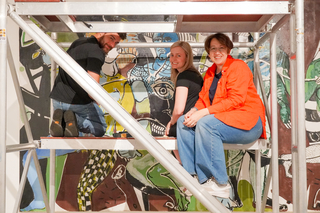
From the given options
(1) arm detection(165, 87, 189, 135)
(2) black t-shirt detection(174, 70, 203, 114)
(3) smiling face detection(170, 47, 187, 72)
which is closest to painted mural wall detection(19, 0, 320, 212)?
(3) smiling face detection(170, 47, 187, 72)

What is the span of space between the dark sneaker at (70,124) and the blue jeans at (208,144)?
788 millimetres

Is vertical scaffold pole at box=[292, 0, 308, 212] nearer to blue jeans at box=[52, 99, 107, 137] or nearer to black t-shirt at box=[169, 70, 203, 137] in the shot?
black t-shirt at box=[169, 70, 203, 137]

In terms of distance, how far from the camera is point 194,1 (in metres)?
1.69

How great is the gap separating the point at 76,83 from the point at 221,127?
1209 millimetres

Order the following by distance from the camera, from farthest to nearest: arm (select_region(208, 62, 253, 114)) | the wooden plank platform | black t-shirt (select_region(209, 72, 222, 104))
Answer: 1. black t-shirt (select_region(209, 72, 222, 104))
2. the wooden plank platform
3. arm (select_region(208, 62, 253, 114))

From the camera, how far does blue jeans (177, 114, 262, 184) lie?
1.80 meters

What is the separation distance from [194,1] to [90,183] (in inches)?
83.9

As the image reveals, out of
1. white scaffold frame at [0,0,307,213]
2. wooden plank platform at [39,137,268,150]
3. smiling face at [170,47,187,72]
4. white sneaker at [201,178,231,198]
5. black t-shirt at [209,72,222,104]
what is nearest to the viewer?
white scaffold frame at [0,0,307,213]

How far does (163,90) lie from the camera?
9.55 ft

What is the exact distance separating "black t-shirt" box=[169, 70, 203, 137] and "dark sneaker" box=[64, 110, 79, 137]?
0.75 meters

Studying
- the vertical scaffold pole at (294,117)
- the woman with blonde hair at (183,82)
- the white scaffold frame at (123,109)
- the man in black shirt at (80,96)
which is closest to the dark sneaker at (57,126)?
the man in black shirt at (80,96)

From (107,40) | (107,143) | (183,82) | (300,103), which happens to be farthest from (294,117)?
(107,40)

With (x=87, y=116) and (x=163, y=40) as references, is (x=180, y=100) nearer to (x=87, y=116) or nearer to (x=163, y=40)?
(x=87, y=116)

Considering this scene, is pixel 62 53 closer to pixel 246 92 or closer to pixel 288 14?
pixel 246 92
